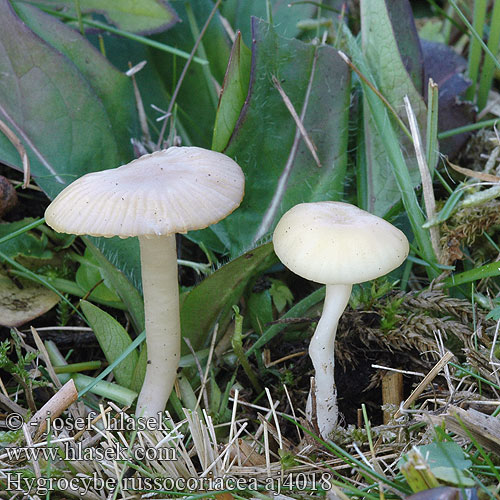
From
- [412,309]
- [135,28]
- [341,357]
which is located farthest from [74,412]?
[135,28]

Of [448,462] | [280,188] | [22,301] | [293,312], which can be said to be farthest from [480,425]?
[22,301]

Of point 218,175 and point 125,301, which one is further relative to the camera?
point 125,301

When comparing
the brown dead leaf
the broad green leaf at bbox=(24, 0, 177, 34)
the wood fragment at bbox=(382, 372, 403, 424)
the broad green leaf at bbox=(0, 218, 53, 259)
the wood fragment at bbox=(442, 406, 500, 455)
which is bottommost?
the wood fragment at bbox=(382, 372, 403, 424)

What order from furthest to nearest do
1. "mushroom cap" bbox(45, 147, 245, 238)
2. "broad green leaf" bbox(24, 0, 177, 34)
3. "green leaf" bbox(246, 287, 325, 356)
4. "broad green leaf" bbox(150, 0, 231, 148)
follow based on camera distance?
"broad green leaf" bbox(150, 0, 231, 148), "broad green leaf" bbox(24, 0, 177, 34), "green leaf" bbox(246, 287, 325, 356), "mushroom cap" bbox(45, 147, 245, 238)

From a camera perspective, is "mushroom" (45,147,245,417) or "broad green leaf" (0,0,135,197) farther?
"broad green leaf" (0,0,135,197)

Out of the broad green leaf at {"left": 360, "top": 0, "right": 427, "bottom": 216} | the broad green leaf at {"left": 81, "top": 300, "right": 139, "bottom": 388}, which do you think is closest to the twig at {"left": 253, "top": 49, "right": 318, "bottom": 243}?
the broad green leaf at {"left": 360, "top": 0, "right": 427, "bottom": 216}

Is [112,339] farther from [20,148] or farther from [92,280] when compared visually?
[20,148]

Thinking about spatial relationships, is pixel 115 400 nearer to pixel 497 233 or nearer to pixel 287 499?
pixel 287 499

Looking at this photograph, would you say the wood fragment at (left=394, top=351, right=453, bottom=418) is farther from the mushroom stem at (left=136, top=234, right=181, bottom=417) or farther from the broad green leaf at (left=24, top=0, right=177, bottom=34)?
the broad green leaf at (left=24, top=0, right=177, bottom=34)
